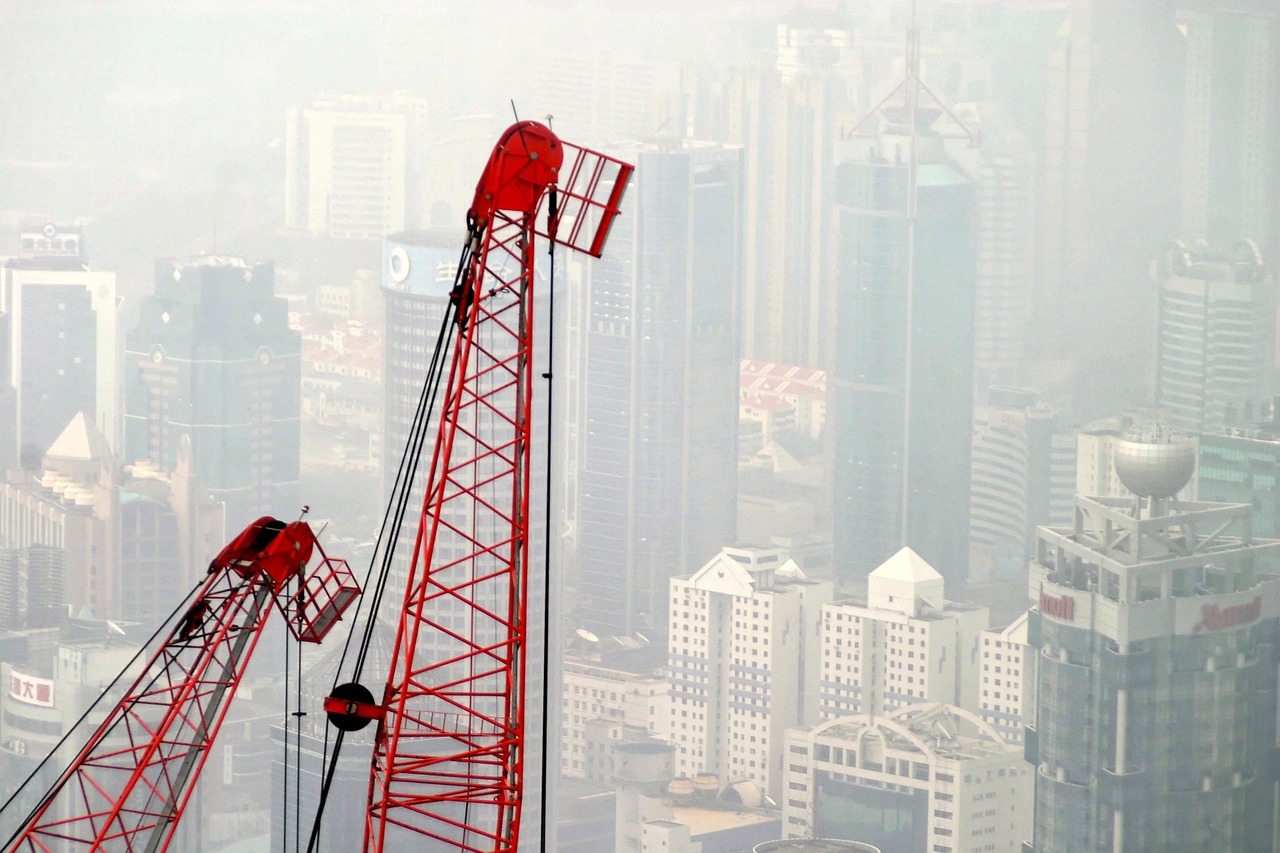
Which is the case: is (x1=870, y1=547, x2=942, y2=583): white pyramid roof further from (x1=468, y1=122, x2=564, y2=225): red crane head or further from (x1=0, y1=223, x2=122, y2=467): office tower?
(x1=468, y1=122, x2=564, y2=225): red crane head

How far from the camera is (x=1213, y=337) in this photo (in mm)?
82812

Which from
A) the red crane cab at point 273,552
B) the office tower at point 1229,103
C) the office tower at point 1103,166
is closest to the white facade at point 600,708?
the office tower at point 1103,166

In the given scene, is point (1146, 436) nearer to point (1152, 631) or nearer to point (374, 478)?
point (1152, 631)

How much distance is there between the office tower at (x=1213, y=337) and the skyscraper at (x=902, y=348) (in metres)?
7.87

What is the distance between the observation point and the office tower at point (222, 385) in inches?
3226


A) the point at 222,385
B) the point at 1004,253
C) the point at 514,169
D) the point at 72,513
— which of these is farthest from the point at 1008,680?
the point at 514,169

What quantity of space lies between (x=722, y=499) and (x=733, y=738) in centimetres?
1252

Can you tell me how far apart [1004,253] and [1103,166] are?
Answer: 6.72 metres

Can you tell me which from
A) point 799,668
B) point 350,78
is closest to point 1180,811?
point 799,668

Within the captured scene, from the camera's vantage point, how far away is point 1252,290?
83000 mm

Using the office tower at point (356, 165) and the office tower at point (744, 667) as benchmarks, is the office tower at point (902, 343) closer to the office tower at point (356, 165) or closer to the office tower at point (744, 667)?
the office tower at point (744, 667)

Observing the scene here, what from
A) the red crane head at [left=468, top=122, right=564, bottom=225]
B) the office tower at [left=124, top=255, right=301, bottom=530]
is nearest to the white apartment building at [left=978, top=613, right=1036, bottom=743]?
the office tower at [left=124, top=255, right=301, bottom=530]

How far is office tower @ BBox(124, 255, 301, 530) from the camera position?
81.9 m

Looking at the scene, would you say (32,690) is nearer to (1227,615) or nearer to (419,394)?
(419,394)
